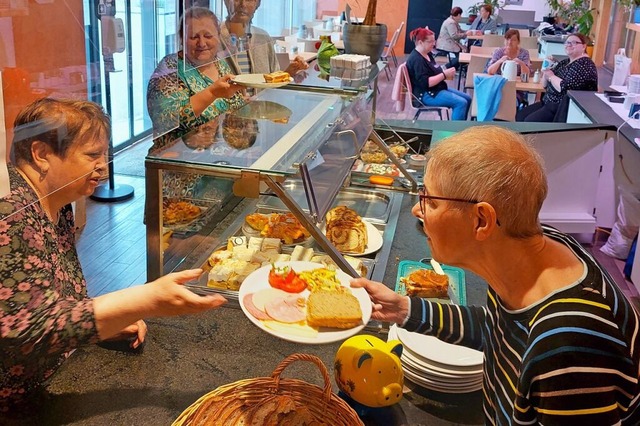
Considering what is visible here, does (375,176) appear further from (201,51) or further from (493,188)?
(493,188)

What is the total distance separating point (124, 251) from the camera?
4199mm

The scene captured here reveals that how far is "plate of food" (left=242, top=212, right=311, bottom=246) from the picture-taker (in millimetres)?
2223

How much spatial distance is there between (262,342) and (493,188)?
0.84 metres

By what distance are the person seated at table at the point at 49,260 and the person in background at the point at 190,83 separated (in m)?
0.58

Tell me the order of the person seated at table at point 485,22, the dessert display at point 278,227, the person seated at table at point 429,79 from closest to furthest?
the dessert display at point 278,227
the person seated at table at point 429,79
the person seated at table at point 485,22

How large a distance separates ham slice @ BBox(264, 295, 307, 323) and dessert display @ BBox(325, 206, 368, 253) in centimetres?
79

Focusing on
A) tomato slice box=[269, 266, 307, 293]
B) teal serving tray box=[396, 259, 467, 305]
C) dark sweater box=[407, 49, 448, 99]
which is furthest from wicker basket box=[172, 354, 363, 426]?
dark sweater box=[407, 49, 448, 99]

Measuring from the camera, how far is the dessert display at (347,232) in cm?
222

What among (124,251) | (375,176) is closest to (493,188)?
(375,176)

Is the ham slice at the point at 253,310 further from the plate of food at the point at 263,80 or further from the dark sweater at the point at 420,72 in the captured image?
the dark sweater at the point at 420,72

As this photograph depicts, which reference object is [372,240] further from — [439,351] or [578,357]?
[578,357]

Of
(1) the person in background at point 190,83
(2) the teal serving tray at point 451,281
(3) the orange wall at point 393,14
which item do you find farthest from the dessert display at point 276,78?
(3) the orange wall at point 393,14

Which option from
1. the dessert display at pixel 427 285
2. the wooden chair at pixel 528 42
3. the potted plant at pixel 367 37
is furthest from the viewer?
the wooden chair at pixel 528 42

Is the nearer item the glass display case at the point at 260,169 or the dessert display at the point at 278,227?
the glass display case at the point at 260,169
